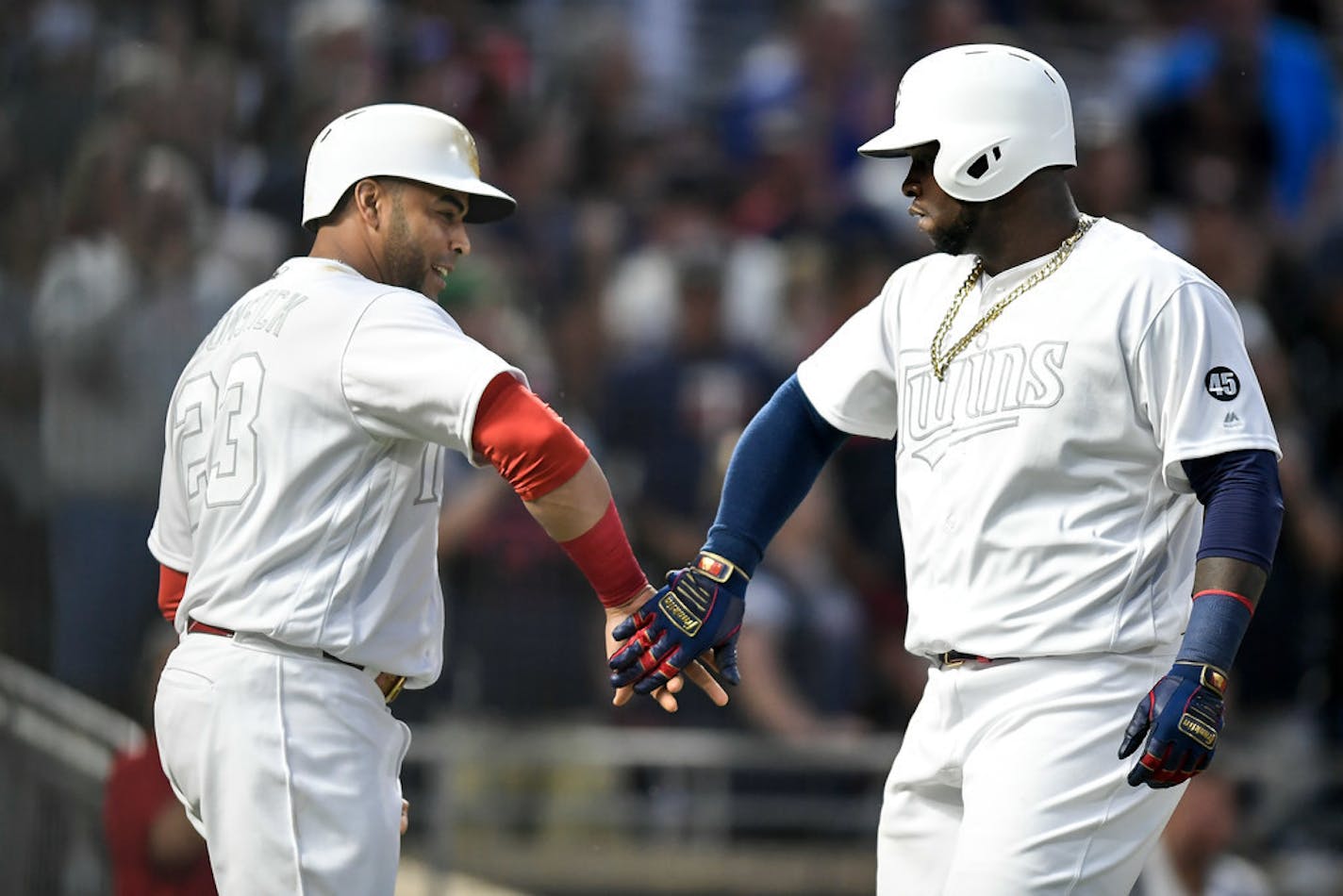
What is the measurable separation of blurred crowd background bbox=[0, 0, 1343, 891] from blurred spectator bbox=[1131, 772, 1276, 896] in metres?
0.73

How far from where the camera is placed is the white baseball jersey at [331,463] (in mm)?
4164

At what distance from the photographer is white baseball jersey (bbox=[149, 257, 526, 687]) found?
4164mm

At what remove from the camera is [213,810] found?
423 centimetres

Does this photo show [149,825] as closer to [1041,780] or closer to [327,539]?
[327,539]

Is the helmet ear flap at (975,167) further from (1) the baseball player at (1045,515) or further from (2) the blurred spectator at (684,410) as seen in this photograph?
(2) the blurred spectator at (684,410)

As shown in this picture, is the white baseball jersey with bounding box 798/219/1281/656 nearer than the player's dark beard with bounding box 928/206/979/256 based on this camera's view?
Yes

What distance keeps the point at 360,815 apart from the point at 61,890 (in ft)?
9.29

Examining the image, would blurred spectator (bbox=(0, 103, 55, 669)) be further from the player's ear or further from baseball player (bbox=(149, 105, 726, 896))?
the player's ear

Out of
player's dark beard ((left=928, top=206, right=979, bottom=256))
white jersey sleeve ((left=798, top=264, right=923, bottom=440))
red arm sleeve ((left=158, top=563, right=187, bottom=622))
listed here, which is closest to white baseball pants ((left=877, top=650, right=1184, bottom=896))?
white jersey sleeve ((left=798, top=264, right=923, bottom=440))

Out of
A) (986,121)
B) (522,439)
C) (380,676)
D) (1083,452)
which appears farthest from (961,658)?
(380,676)

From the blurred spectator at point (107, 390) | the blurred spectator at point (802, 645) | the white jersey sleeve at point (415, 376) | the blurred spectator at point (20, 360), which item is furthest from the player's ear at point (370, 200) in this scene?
the blurred spectator at point (802, 645)

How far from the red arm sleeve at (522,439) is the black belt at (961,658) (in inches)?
34.7

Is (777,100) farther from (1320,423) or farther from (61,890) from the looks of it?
(61,890)

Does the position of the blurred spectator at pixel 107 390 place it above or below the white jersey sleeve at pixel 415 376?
below
